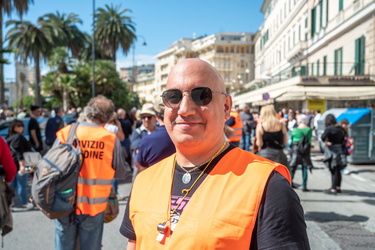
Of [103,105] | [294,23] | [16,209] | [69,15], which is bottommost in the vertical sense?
[16,209]

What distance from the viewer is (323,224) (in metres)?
5.66

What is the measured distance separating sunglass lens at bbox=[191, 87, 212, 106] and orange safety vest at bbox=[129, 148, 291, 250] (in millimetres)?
264

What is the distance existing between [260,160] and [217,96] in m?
0.36

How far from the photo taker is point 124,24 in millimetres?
41344

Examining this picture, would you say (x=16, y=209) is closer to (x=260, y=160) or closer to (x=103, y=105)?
(x=103, y=105)

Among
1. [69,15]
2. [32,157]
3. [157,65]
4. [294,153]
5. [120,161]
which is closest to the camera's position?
[120,161]

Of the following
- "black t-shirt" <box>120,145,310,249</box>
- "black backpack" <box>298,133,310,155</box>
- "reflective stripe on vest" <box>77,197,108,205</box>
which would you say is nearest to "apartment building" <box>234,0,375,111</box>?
"black backpack" <box>298,133,310,155</box>

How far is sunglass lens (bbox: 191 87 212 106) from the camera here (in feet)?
5.49

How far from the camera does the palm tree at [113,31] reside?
133ft

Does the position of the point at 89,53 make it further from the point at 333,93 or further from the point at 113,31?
the point at 333,93

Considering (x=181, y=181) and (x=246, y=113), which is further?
(x=246, y=113)

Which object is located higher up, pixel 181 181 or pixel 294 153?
pixel 181 181

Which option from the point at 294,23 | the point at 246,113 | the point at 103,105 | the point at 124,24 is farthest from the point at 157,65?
the point at 103,105

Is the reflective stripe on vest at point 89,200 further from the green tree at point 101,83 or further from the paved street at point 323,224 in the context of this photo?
the green tree at point 101,83
